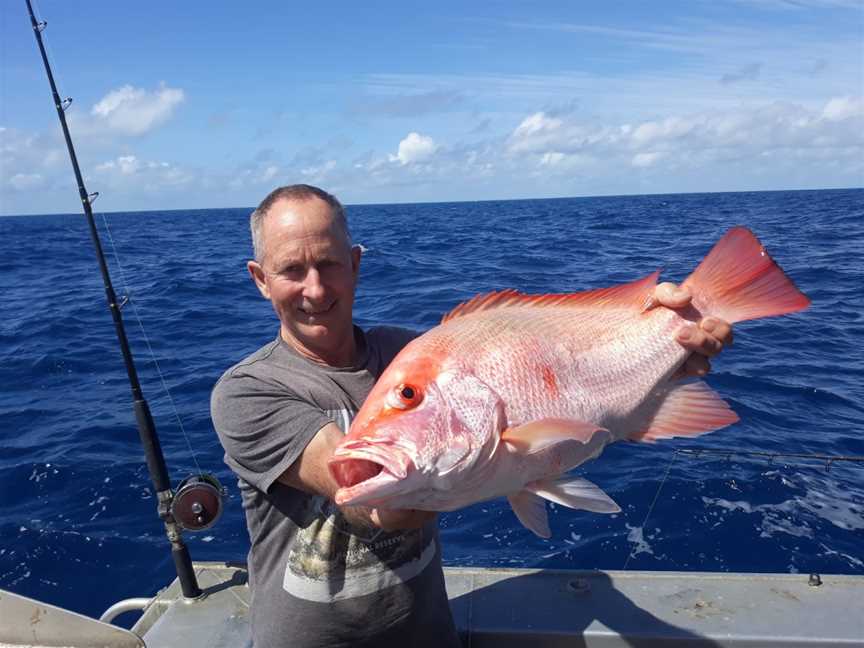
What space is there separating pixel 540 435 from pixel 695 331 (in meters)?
0.84

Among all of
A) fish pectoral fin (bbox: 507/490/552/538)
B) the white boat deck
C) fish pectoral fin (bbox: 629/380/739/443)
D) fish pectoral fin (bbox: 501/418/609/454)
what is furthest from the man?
the white boat deck

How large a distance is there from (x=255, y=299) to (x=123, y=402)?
6329 millimetres

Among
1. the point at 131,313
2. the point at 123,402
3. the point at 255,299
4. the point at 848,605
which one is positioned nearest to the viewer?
the point at 848,605

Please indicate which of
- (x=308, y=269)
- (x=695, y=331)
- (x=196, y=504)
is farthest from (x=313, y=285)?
(x=196, y=504)

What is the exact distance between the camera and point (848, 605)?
2.92 m

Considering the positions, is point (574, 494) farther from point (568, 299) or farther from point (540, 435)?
point (568, 299)

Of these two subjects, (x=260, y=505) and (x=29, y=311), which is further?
(x=29, y=311)

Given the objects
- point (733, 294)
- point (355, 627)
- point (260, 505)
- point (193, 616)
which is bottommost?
point (193, 616)

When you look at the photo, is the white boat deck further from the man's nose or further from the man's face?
the man's nose

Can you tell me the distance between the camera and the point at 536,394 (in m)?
1.87

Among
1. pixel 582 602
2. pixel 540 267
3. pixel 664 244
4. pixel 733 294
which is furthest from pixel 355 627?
pixel 664 244

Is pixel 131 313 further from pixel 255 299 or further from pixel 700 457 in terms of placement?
pixel 700 457

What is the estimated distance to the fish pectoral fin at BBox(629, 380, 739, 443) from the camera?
6.99 feet

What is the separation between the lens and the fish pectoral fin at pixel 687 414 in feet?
6.99
